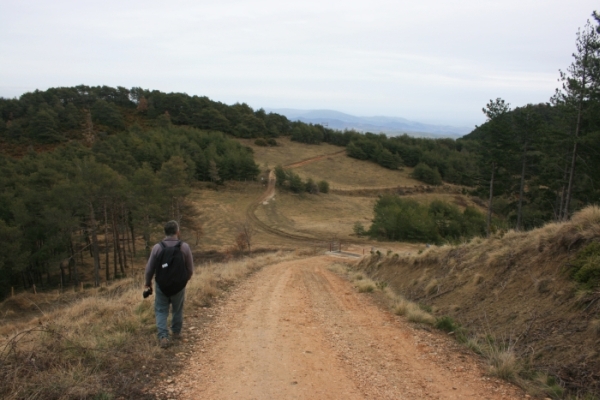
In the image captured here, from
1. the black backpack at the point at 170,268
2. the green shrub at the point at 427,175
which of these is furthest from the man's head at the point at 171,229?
the green shrub at the point at 427,175

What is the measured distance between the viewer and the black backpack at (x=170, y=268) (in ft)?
18.1

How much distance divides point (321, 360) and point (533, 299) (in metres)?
3.95

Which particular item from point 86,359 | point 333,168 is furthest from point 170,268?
point 333,168

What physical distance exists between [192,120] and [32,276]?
7105 centimetres

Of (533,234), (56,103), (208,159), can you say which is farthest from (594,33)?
(56,103)

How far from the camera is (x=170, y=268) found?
5508 mm

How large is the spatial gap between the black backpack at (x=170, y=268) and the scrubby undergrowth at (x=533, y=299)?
14.0 ft

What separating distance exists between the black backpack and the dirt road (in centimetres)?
95

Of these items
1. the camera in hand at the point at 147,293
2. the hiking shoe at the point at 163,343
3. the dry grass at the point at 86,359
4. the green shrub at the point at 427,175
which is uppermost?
the camera in hand at the point at 147,293

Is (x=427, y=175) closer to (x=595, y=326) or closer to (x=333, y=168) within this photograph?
(x=333, y=168)

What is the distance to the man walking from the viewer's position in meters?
5.52

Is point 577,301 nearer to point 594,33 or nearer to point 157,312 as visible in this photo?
point 157,312

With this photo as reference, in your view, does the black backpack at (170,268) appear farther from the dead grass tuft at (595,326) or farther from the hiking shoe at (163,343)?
the dead grass tuft at (595,326)

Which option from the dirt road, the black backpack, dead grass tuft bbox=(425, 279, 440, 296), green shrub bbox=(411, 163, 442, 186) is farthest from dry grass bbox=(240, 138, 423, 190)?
the black backpack
